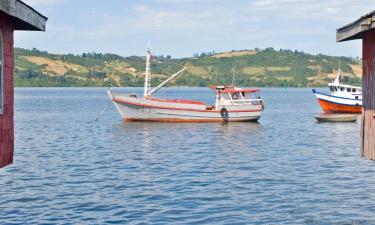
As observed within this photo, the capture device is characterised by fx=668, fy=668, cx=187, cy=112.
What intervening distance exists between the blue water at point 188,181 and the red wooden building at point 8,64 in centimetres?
338

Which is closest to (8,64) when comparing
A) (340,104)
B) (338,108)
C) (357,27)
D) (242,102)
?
(357,27)

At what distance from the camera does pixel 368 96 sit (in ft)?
60.4

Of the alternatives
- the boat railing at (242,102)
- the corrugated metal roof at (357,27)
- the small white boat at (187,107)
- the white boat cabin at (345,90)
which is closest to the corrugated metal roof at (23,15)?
the corrugated metal roof at (357,27)

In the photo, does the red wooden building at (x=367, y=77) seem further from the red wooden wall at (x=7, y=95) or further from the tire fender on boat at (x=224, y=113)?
the tire fender on boat at (x=224, y=113)

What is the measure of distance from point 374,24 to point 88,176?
16.5m

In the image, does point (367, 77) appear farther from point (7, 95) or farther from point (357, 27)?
point (7, 95)

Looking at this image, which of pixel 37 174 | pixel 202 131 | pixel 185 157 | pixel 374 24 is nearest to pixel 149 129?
pixel 202 131

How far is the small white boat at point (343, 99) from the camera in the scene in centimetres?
7438

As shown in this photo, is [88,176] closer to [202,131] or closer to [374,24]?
[374,24]

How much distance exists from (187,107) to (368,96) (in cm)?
4424

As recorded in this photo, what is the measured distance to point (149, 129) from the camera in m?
58.1

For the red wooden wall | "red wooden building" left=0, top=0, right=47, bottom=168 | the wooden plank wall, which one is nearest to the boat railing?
the wooden plank wall

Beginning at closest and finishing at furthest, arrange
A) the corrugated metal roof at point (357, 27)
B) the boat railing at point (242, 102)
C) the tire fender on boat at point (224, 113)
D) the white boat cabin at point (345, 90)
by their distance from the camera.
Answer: the corrugated metal roof at point (357, 27) → the boat railing at point (242, 102) → the tire fender on boat at point (224, 113) → the white boat cabin at point (345, 90)

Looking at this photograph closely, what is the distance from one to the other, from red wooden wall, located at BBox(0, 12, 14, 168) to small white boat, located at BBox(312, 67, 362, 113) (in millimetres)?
60415
